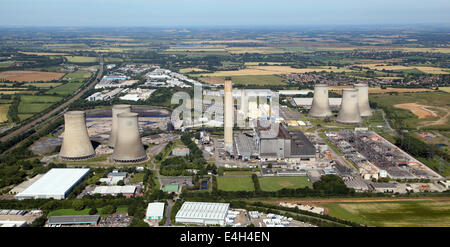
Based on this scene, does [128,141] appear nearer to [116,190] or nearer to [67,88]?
[116,190]

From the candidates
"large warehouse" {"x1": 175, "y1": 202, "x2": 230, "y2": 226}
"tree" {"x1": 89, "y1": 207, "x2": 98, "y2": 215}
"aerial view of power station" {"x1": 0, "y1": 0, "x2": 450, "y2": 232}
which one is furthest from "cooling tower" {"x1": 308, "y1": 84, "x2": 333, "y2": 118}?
"tree" {"x1": 89, "y1": 207, "x2": 98, "y2": 215}

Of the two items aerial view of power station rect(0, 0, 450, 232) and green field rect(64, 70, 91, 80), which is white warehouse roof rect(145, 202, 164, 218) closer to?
aerial view of power station rect(0, 0, 450, 232)

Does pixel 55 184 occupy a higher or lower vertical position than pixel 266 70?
lower

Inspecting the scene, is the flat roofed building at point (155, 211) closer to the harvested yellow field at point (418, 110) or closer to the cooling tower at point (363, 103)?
the cooling tower at point (363, 103)

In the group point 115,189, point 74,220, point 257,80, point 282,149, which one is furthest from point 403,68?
point 74,220

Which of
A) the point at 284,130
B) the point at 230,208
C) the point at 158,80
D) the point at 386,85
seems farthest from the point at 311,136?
the point at 158,80
